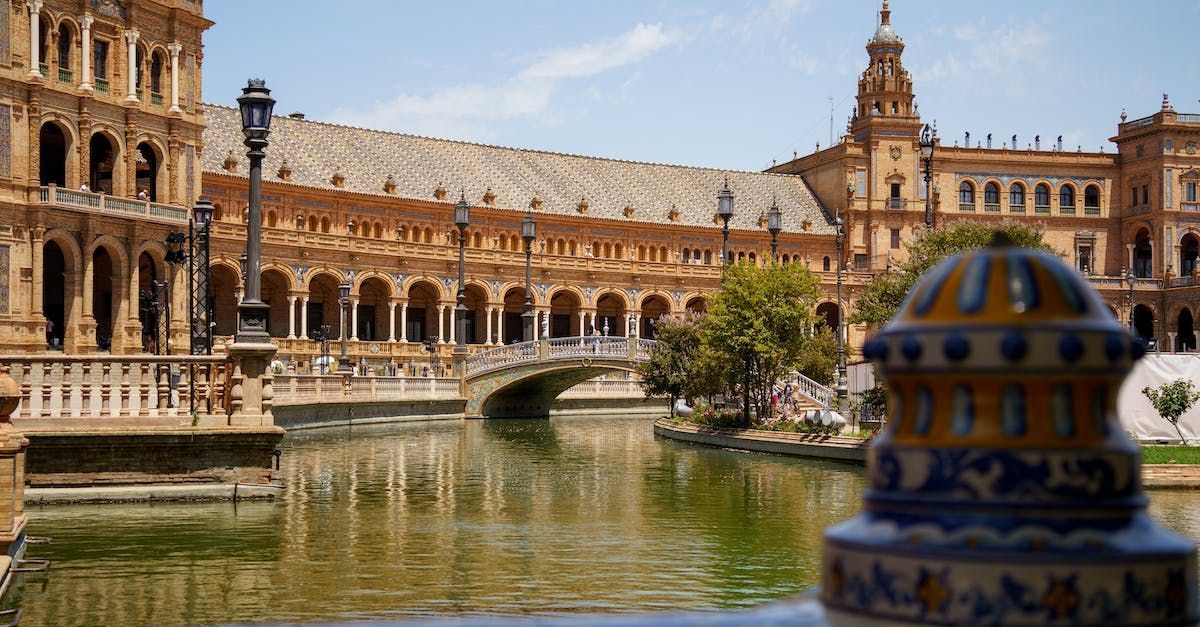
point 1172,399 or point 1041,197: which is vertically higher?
point 1041,197

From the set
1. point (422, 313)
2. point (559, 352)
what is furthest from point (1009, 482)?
point (422, 313)

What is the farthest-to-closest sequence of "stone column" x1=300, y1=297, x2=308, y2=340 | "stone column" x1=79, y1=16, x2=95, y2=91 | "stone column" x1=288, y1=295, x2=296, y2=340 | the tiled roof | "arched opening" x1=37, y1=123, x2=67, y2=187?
the tiled roof
"stone column" x1=288, y1=295, x2=296, y2=340
"stone column" x1=300, y1=297, x2=308, y2=340
"arched opening" x1=37, y1=123, x2=67, y2=187
"stone column" x1=79, y1=16, x2=95, y2=91

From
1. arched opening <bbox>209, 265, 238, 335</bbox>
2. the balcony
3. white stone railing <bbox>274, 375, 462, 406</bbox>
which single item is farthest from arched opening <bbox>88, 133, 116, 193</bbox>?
arched opening <bbox>209, 265, 238, 335</bbox>

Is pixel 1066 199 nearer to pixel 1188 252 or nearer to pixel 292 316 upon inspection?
pixel 1188 252

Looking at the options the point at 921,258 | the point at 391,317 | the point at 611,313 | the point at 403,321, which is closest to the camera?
the point at 921,258

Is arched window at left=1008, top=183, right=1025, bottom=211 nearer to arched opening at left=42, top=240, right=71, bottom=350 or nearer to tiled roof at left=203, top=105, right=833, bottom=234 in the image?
tiled roof at left=203, top=105, right=833, bottom=234

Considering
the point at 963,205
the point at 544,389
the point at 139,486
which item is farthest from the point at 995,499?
the point at 963,205

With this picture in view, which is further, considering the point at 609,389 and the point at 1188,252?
the point at 1188,252

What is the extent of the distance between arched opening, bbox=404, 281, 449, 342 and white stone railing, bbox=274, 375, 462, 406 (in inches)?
725

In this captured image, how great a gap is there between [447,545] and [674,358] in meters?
27.6

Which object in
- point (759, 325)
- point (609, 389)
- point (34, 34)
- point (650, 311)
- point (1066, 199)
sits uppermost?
point (34, 34)

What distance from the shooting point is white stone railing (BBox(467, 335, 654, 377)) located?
49.7m

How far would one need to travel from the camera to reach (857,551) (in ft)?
6.32

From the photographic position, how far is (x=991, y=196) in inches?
3359
